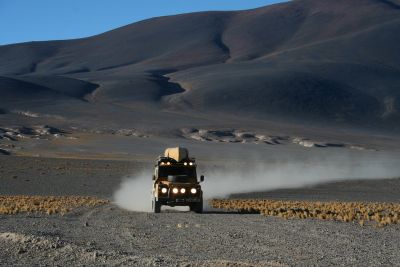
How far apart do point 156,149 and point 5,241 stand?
72.9 meters

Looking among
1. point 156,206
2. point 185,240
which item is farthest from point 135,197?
point 185,240

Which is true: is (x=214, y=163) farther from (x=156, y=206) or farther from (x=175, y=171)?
(x=156, y=206)

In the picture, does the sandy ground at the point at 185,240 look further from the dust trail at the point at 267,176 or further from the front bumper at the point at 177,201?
the dust trail at the point at 267,176

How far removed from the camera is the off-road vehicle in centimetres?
2431

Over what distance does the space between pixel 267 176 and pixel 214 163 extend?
12776 mm

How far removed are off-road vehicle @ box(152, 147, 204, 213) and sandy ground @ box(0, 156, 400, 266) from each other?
17.3 inches

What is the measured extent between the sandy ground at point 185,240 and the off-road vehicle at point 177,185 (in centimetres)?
44

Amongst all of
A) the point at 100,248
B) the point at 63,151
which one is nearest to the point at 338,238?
the point at 100,248

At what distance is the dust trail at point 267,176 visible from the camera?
37.2m

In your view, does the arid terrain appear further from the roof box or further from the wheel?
the roof box

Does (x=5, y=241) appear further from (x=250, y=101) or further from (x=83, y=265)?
(x=250, y=101)

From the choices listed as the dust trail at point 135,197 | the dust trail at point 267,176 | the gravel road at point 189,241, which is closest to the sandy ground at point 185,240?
the gravel road at point 189,241

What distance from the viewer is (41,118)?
12519 centimetres

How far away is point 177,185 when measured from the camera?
79.8 ft
